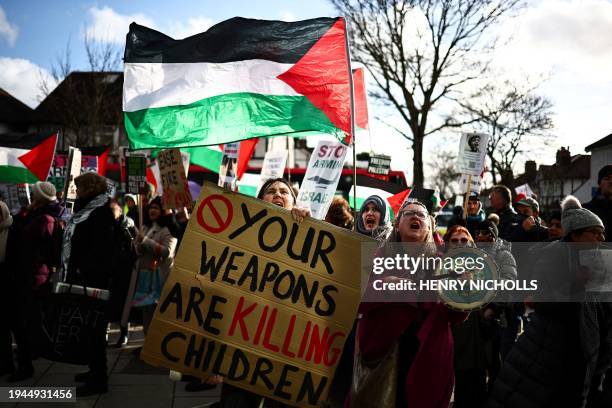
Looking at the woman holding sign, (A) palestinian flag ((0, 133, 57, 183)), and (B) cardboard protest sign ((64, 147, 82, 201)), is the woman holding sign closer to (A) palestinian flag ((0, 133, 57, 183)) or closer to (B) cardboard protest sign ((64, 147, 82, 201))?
(B) cardboard protest sign ((64, 147, 82, 201))

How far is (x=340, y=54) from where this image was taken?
493 centimetres

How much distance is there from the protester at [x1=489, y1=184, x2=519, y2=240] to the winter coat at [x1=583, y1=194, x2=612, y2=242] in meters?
2.53

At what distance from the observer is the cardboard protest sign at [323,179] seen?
25.5ft

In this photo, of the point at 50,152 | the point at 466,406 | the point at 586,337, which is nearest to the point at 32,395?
the point at 466,406

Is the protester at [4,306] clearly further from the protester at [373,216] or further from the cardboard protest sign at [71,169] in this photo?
the protester at [373,216]

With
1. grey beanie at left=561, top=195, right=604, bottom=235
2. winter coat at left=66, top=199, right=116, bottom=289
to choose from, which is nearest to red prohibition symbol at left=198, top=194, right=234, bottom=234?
grey beanie at left=561, top=195, right=604, bottom=235

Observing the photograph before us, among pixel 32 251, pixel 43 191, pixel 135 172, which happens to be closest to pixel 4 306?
pixel 32 251

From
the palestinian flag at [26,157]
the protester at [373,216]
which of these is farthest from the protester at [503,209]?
the palestinian flag at [26,157]

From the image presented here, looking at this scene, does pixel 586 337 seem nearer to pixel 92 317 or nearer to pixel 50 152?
pixel 92 317

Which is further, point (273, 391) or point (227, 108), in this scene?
point (227, 108)

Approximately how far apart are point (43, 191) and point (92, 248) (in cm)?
132

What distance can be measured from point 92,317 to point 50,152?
6353mm

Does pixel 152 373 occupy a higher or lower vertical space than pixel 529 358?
lower

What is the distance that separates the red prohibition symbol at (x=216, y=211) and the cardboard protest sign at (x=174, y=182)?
13.7 ft
